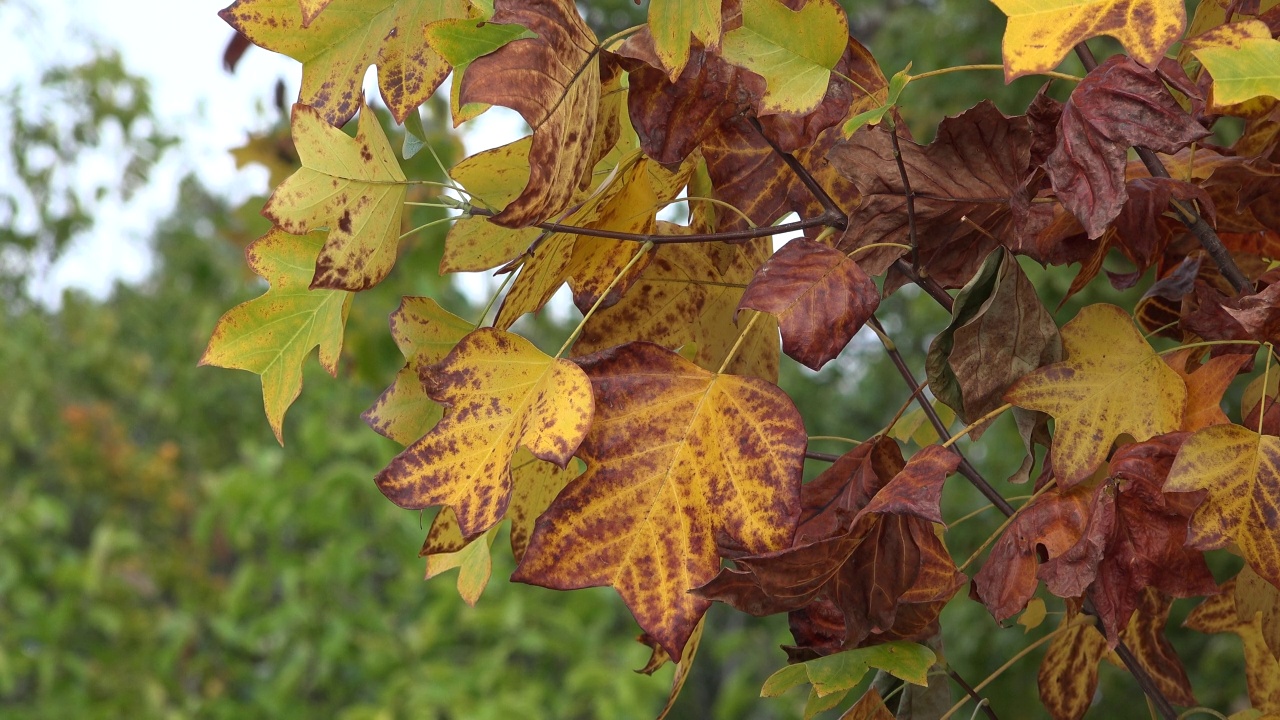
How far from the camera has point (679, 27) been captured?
0.39 m

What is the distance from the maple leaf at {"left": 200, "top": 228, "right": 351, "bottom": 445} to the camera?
465mm

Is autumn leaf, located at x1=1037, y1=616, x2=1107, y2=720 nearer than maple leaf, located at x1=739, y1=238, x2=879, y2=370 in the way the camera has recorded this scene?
No

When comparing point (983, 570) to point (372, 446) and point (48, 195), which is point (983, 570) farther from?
point (48, 195)

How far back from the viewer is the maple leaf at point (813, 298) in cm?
40

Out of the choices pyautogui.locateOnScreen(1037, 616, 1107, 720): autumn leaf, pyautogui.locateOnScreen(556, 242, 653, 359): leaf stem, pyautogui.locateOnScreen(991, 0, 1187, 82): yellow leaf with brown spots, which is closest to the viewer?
pyautogui.locateOnScreen(991, 0, 1187, 82): yellow leaf with brown spots

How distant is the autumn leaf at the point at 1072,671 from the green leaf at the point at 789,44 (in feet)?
1.01

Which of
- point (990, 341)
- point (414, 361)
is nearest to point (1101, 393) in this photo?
point (990, 341)

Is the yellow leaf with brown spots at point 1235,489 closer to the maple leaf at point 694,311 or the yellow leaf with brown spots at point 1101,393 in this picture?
the yellow leaf with brown spots at point 1101,393

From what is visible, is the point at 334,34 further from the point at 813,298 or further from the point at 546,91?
the point at 813,298

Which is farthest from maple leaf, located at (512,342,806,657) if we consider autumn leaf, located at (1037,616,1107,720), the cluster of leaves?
autumn leaf, located at (1037,616,1107,720)

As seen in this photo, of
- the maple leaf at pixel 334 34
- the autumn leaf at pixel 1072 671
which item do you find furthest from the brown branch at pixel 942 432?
the maple leaf at pixel 334 34

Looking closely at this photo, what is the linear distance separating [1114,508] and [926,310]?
243 centimetres

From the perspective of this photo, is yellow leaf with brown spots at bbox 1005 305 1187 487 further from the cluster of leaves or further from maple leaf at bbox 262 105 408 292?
maple leaf at bbox 262 105 408 292

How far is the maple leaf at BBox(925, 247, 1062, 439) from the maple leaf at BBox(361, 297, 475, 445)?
0.20 metres
